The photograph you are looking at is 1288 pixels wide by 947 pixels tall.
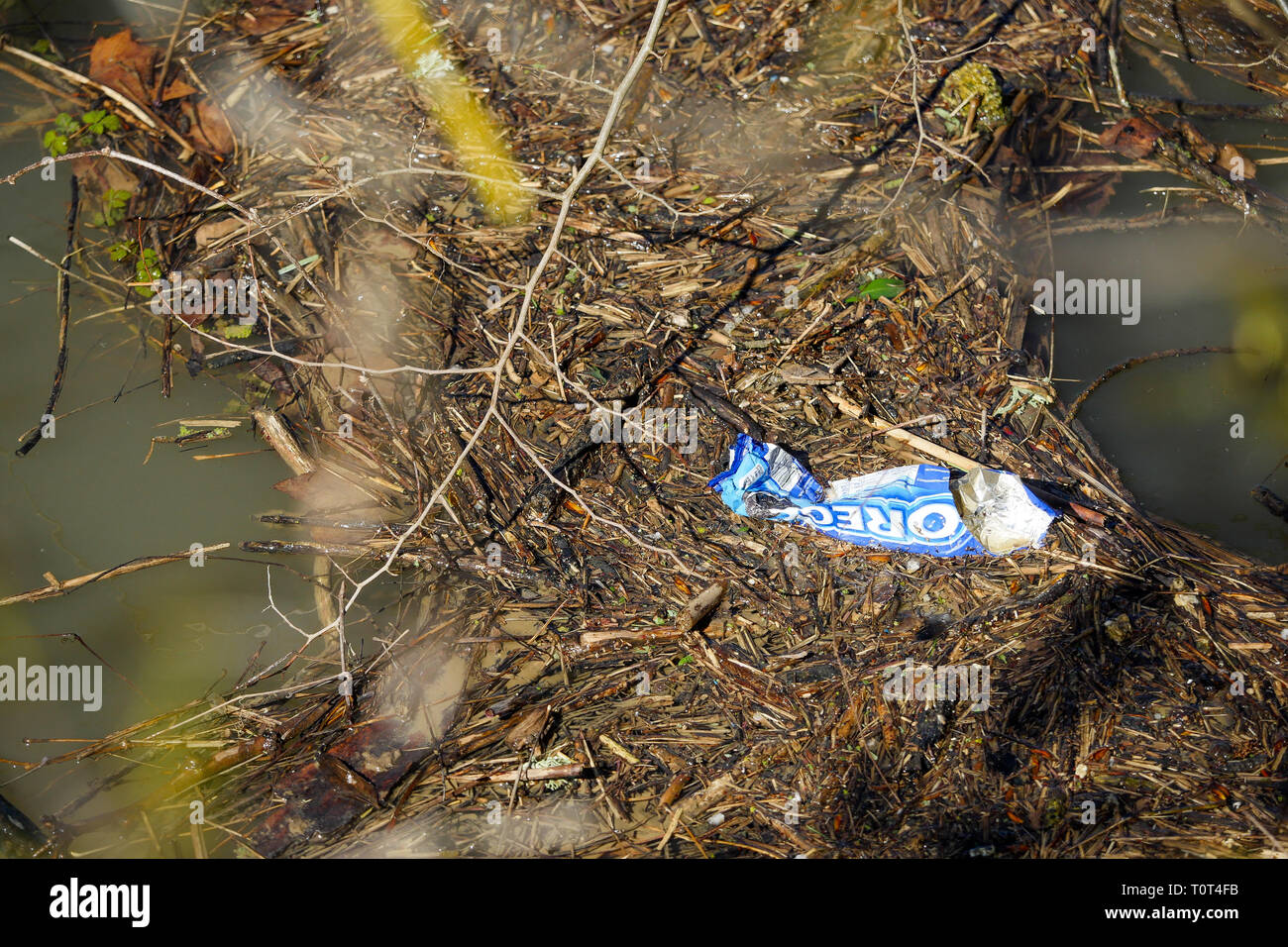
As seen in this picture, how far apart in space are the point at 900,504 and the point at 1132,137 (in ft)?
9.25

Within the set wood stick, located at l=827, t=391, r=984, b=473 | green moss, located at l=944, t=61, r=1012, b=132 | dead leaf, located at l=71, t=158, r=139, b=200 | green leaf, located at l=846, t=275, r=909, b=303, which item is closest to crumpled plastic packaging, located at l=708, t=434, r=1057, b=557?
wood stick, located at l=827, t=391, r=984, b=473

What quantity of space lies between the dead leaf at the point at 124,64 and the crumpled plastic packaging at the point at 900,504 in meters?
3.86

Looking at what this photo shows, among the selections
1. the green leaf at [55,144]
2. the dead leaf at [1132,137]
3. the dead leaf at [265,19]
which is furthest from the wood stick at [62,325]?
the dead leaf at [1132,137]

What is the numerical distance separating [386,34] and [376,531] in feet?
10.2

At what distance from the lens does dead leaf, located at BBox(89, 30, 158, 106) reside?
4.65m

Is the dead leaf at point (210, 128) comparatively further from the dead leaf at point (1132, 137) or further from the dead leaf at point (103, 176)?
the dead leaf at point (1132, 137)

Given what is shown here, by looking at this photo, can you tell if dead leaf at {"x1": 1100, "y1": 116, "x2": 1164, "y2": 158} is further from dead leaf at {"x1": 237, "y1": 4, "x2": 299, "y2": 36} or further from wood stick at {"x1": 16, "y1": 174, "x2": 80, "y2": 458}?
wood stick at {"x1": 16, "y1": 174, "x2": 80, "y2": 458}

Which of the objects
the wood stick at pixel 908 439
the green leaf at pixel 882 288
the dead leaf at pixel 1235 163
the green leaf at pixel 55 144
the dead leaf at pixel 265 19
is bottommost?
the wood stick at pixel 908 439

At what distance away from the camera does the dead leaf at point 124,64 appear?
4.65m

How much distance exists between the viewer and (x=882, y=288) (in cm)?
411

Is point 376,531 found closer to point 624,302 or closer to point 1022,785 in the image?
point 624,302

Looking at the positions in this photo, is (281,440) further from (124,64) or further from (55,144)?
(124,64)

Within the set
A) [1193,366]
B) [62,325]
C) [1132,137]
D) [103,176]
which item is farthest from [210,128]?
[1193,366]
